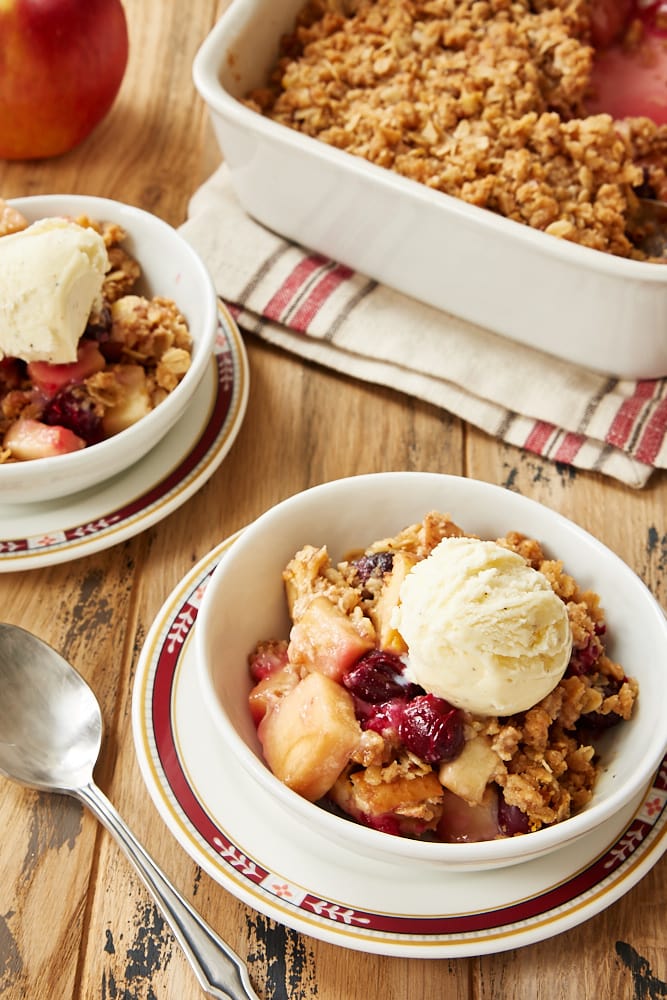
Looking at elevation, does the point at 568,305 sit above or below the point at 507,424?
above

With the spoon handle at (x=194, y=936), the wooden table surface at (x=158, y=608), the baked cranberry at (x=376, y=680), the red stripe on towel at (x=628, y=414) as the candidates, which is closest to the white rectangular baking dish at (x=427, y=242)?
the red stripe on towel at (x=628, y=414)

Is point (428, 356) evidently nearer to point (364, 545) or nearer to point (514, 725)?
point (364, 545)

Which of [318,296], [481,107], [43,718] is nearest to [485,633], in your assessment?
[43,718]

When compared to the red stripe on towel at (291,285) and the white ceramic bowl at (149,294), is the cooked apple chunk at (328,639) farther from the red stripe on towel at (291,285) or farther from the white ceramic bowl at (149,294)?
the red stripe on towel at (291,285)

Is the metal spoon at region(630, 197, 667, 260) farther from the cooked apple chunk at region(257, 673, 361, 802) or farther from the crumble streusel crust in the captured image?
the cooked apple chunk at region(257, 673, 361, 802)

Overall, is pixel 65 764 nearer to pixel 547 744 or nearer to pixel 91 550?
pixel 91 550

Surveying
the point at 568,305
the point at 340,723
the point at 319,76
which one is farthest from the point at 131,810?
the point at 319,76

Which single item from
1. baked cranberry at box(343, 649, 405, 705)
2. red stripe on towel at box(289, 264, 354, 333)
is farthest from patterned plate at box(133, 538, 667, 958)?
red stripe on towel at box(289, 264, 354, 333)
